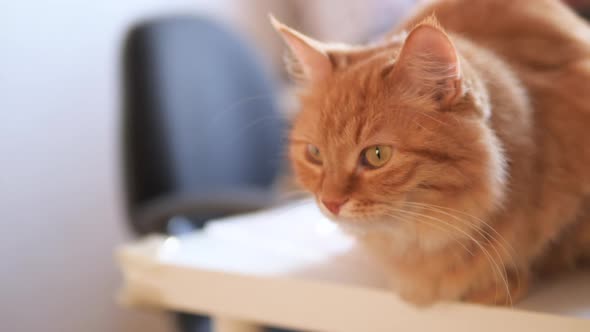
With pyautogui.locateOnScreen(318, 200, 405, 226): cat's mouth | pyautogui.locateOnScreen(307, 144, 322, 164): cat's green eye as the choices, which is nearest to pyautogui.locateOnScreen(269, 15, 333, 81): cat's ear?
pyautogui.locateOnScreen(307, 144, 322, 164): cat's green eye

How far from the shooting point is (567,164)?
2.59 feet

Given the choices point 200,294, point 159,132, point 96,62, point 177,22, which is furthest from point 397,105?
point 96,62

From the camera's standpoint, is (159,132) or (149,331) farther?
(149,331)

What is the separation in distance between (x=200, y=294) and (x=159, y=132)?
0.74 m

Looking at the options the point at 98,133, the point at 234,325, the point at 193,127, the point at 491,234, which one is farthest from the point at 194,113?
the point at 491,234

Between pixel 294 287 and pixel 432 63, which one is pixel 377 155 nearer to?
pixel 432 63

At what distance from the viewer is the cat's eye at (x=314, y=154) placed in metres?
0.83

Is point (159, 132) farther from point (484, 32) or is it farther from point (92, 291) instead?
point (484, 32)

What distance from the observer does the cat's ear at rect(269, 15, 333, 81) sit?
2.67 feet

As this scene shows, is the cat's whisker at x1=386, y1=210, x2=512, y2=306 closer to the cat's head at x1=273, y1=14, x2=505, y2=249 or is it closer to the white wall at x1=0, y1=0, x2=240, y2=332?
the cat's head at x1=273, y1=14, x2=505, y2=249

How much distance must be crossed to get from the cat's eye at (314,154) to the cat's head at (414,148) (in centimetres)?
5

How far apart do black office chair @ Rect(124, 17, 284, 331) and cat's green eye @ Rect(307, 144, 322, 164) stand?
1.97 feet

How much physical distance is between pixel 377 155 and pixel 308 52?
8.3 inches

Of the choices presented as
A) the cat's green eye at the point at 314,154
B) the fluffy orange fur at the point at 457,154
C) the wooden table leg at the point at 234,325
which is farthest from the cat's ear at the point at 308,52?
the wooden table leg at the point at 234,325
